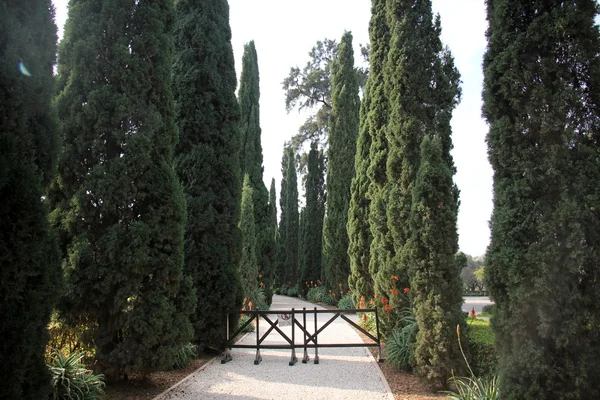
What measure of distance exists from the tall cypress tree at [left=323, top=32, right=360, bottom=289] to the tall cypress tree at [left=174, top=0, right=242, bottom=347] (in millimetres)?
9423

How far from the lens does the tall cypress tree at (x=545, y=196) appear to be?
Answer: 11.6 ft

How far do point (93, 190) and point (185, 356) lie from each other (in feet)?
11.5

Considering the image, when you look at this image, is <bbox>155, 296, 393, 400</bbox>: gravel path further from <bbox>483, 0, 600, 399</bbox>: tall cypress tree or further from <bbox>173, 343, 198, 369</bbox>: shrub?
<bbox>483, 0, 600, 399</bbox>: tall cypress tree

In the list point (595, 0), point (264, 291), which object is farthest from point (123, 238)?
point (264, 291)

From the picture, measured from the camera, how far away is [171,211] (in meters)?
6.06

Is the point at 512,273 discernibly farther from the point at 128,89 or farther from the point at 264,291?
the point at 264,291

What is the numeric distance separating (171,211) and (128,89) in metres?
1.81

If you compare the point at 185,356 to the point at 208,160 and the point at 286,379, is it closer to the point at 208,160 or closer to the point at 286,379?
the point at 286,379

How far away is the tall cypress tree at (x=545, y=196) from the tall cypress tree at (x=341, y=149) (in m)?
13.7

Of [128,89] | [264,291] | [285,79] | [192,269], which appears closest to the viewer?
[128,89]

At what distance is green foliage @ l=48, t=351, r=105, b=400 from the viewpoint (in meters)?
4.69

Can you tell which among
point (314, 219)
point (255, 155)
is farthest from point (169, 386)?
point (314, 219)

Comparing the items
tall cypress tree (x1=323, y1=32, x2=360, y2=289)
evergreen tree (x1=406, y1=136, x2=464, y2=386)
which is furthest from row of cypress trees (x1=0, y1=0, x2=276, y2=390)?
tall cypress tree (x1=323, y1=32, x2=360, y2=289)

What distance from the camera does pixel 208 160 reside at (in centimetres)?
866
